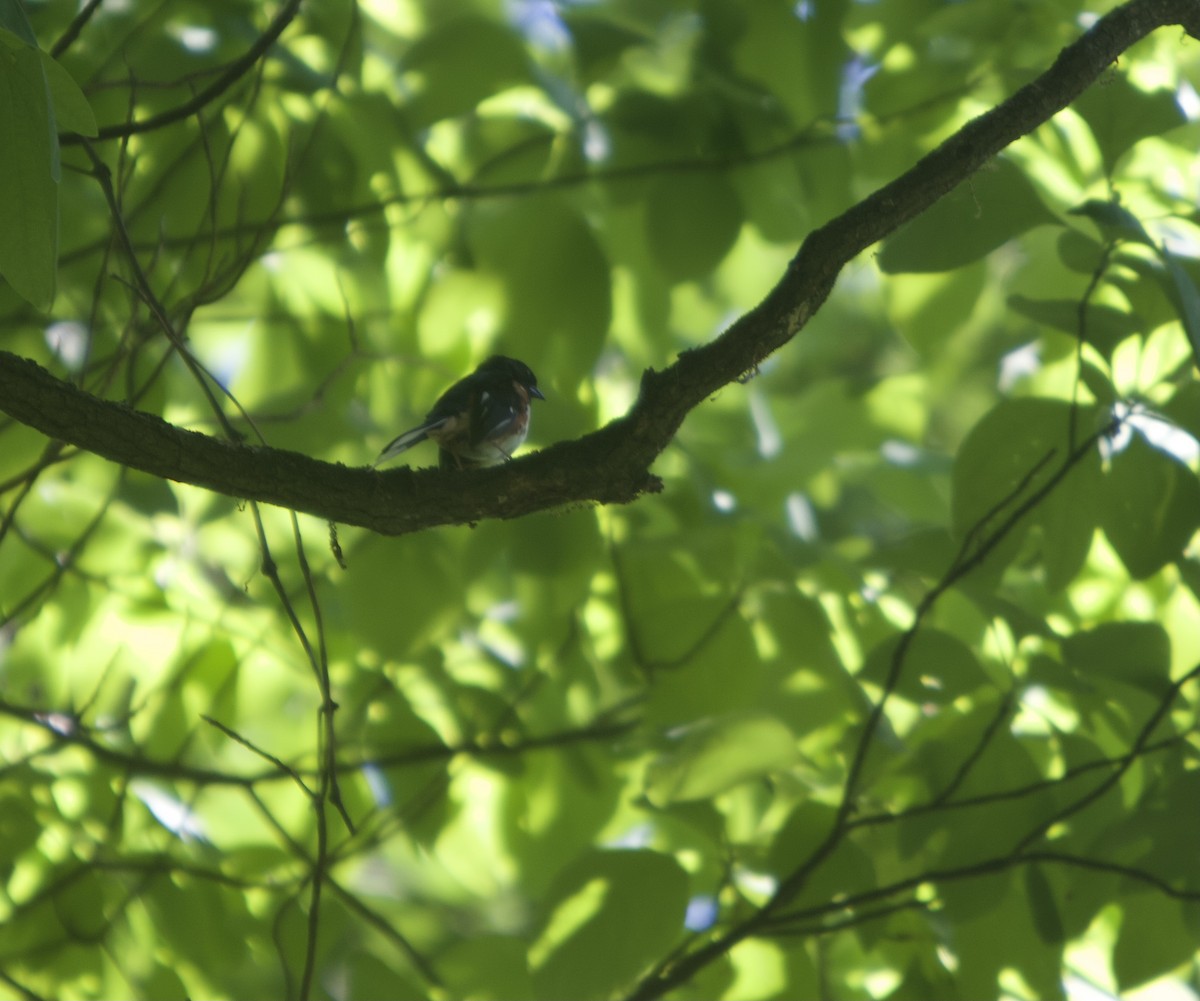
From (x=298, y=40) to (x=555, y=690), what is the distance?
181 centimetres

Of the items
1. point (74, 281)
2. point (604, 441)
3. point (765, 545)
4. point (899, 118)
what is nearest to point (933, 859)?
point (765, 545)

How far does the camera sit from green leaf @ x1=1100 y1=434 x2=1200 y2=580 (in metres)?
2.33

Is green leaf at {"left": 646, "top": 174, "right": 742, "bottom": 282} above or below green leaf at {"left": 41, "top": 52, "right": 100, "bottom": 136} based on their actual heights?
above

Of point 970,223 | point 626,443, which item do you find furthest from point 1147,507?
point 626,443

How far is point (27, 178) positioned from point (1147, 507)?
6.77 ft

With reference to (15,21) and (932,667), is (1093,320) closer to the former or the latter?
(932,667)

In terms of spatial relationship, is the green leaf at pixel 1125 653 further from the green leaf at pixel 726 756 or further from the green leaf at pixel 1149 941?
the green leaf at pixel 726 756

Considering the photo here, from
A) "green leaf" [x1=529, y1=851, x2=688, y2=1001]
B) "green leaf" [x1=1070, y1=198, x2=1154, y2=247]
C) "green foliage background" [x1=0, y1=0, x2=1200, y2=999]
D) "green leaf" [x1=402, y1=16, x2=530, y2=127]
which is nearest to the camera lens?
"green leaf" [x1=1070, y1=198, x2=1154, y2=247]

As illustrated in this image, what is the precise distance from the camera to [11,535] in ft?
9.29

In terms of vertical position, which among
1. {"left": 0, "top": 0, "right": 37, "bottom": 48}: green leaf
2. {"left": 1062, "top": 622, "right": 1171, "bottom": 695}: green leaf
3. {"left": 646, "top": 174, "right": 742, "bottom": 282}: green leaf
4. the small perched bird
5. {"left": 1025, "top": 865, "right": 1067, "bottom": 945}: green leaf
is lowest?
{"left": 1025, "top": 865, "right": 1067, "bottom": 945}: green leaf

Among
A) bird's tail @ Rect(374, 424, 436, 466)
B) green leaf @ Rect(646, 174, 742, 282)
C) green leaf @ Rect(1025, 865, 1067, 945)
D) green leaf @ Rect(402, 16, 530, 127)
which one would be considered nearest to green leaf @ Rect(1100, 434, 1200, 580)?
green leaf @ Rect(1025, 865, 1067, 945)

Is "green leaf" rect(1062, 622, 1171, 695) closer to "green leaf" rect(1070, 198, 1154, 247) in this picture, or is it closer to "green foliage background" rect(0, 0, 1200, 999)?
"green foliage background" rect(0, 0, 1200, 999)

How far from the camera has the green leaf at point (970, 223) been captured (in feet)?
7.39

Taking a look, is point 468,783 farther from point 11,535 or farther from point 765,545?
point 11,535
